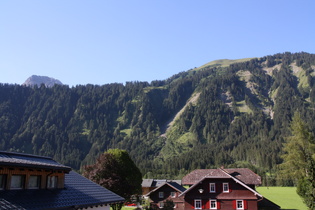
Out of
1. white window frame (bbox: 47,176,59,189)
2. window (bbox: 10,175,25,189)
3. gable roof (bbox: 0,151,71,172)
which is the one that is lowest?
white window frame (bbox: 47,176,59,189)

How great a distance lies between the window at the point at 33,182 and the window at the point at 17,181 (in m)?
0.55

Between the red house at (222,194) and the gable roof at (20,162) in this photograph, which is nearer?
the gable roof at (20,162)

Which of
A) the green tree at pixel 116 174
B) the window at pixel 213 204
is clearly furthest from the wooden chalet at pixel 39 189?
the window at pixel 213 204

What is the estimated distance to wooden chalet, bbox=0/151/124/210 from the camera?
607 inches

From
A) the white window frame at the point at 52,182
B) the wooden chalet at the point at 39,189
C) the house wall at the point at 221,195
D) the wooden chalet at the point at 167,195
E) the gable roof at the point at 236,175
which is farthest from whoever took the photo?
the wooden chalet at the point at 167,195

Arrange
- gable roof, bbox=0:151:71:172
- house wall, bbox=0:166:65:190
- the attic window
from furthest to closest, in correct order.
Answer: the attic window, house wall, bbox=0:166:65:190, gable roof, bbox=0:151:71:172

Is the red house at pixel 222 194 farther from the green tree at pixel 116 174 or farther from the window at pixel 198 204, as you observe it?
the green tree at pixel 116 174

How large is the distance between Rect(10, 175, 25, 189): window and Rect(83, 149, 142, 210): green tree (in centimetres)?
2660

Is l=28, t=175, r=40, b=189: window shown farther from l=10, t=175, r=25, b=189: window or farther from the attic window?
the attic window

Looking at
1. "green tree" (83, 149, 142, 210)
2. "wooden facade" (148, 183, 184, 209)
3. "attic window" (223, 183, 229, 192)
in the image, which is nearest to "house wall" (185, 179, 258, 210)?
"attic window" (223, 183, 229, 192)

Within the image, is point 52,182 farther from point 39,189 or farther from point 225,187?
point 225,187

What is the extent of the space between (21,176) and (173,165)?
177925 millimetres

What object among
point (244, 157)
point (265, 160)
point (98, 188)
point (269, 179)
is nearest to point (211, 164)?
point (244, 157)

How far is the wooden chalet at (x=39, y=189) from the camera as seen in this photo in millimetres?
15406
